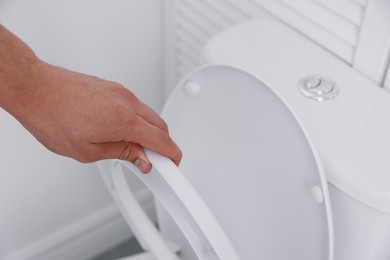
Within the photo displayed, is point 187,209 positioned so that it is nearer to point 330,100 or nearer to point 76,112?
point 76,112

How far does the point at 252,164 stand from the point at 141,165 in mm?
196

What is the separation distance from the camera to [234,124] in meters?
0.79

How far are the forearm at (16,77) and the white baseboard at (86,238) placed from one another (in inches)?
26.2

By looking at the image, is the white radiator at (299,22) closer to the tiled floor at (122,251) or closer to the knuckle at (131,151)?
the knuckle at (131,151)

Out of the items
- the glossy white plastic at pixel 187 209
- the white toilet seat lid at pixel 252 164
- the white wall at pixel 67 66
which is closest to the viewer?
the glossy white plastic at pixel 187 209

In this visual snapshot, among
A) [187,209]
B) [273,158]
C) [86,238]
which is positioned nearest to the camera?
[187,209]

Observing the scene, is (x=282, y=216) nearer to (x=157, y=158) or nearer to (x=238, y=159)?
(x=238, y=159)

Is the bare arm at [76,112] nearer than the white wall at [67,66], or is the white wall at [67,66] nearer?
the bare arm at [76,112]

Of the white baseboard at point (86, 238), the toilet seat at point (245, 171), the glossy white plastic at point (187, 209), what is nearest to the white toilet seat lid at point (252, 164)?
the toilet seat at point (245, 171)

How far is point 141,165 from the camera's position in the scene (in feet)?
2.09

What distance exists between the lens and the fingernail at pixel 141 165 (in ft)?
2.08

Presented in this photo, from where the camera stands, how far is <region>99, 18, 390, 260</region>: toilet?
0.67 m

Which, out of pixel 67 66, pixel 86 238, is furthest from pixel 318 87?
pixel 86 238

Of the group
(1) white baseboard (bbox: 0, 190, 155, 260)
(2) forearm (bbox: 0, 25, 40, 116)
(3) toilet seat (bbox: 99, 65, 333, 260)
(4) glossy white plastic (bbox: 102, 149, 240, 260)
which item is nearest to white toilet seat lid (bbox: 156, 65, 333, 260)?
(3) toilet seat (bbox: 99, 65, 333, 260)
